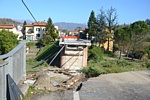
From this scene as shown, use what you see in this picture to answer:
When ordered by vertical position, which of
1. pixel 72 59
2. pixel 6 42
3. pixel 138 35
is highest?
pixel 138 35

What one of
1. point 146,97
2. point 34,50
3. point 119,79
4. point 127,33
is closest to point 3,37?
point 34,50

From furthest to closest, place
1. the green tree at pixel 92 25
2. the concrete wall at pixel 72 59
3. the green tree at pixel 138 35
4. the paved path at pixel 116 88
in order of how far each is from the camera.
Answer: the green tree at pixel 92 25 → the green tree at pixel 138 35 → the concrete wall at pixel 72 59 → the paved path at pixel 116 88

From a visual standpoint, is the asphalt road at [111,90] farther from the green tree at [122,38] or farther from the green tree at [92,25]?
the green tree at [92,25]

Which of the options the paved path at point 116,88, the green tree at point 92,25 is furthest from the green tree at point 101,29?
the paved path at point 116,88

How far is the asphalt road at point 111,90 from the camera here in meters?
8.18

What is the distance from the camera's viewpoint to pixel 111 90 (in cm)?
933

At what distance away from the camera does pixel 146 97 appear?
854 cm

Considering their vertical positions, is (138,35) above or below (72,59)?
above

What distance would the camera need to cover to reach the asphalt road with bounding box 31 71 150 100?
8.18 metres

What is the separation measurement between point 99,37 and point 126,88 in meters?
30.1

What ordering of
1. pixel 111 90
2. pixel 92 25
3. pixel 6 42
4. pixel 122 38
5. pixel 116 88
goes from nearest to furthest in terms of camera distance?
pixel 111 90 → pixel 116 88 → pixel 122 38 → pixel 6 42 → pixel 92 25

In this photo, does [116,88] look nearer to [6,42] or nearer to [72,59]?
[72,59]

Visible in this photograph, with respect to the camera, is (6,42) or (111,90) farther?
(6,42)

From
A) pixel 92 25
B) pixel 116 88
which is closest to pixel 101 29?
pixel 92 25
